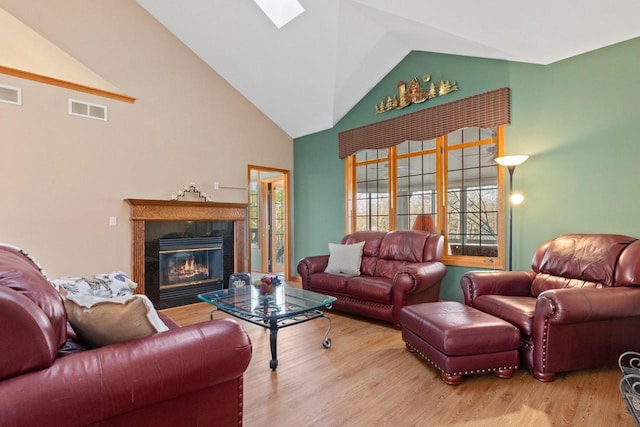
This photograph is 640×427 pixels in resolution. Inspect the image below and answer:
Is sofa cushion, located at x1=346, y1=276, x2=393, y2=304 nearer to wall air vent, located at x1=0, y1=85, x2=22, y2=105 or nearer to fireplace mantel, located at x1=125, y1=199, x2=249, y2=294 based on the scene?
fireplace mantel, located at x1=125, y1=199, x2=249, y2=294

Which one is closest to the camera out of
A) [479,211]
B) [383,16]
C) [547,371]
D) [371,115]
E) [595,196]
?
[547,371]

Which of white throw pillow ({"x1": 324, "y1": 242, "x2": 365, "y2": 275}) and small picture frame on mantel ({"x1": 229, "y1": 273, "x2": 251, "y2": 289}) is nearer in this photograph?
white throw pillow ({"x1": 324, "y1": 242, "x2": 365, "y2": 275})

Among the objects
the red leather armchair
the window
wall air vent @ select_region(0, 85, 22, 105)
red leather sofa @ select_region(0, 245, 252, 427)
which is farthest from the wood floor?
wall air vent @ select_region(0, 85, 22, 105)

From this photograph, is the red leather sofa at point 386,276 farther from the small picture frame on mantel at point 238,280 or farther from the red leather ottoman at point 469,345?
the red leather ottoman at point 469,345

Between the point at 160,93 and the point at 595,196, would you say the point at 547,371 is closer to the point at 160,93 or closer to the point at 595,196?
the point at 595,196

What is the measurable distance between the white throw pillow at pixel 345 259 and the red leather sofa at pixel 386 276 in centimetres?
10

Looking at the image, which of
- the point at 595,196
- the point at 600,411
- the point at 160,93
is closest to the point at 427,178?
the point at 595,196

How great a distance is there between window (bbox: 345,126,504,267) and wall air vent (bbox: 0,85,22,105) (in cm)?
433

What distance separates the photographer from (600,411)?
6.57ft

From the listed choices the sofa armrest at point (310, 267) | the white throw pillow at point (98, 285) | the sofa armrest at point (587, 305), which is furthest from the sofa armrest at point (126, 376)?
the sofa armrest at point (310, 267)

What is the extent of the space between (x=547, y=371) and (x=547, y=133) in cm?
242

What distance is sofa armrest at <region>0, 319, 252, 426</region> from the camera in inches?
39.8

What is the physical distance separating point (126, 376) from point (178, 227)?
383cm

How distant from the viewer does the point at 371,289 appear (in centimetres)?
368
